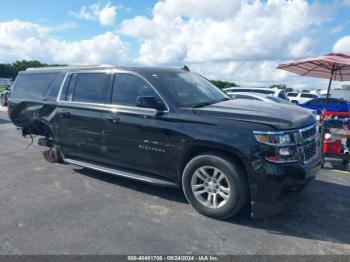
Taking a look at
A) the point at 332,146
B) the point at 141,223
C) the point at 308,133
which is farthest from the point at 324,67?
the point at 141,223

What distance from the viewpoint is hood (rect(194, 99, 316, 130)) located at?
12.7ft

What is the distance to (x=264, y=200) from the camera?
382 cm

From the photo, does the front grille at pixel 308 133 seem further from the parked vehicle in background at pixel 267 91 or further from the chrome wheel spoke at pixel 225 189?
the parked vehicle in background at pixel 267 91

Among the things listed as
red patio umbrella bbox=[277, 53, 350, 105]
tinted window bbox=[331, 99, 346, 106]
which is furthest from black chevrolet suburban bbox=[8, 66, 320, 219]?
tinted window bbox=[331, 99, 346, 106]

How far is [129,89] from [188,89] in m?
0.89

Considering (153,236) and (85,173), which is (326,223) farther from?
(85,173)

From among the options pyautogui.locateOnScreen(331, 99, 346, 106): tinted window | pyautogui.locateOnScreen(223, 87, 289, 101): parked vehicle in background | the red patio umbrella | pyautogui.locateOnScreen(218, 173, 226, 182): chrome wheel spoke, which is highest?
the red patio umbrella

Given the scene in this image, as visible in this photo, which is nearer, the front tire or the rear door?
the front tire

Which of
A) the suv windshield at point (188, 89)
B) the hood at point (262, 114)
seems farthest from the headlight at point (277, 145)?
the suv windshield at point (188, 89)

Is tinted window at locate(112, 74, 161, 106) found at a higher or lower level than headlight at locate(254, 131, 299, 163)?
higher

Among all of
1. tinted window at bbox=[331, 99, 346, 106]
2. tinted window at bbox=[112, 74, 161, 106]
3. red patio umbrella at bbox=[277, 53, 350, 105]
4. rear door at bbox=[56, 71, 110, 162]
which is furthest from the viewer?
tinted window at bbox=[331, 99, 346, 106]

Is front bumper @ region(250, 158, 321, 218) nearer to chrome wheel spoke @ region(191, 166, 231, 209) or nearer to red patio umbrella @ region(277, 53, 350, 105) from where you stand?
chrome wheel spoke @ region(191, 166, 231, 209)

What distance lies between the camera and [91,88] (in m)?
5.46

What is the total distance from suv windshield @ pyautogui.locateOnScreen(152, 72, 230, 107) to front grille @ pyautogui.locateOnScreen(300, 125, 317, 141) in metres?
1.36
